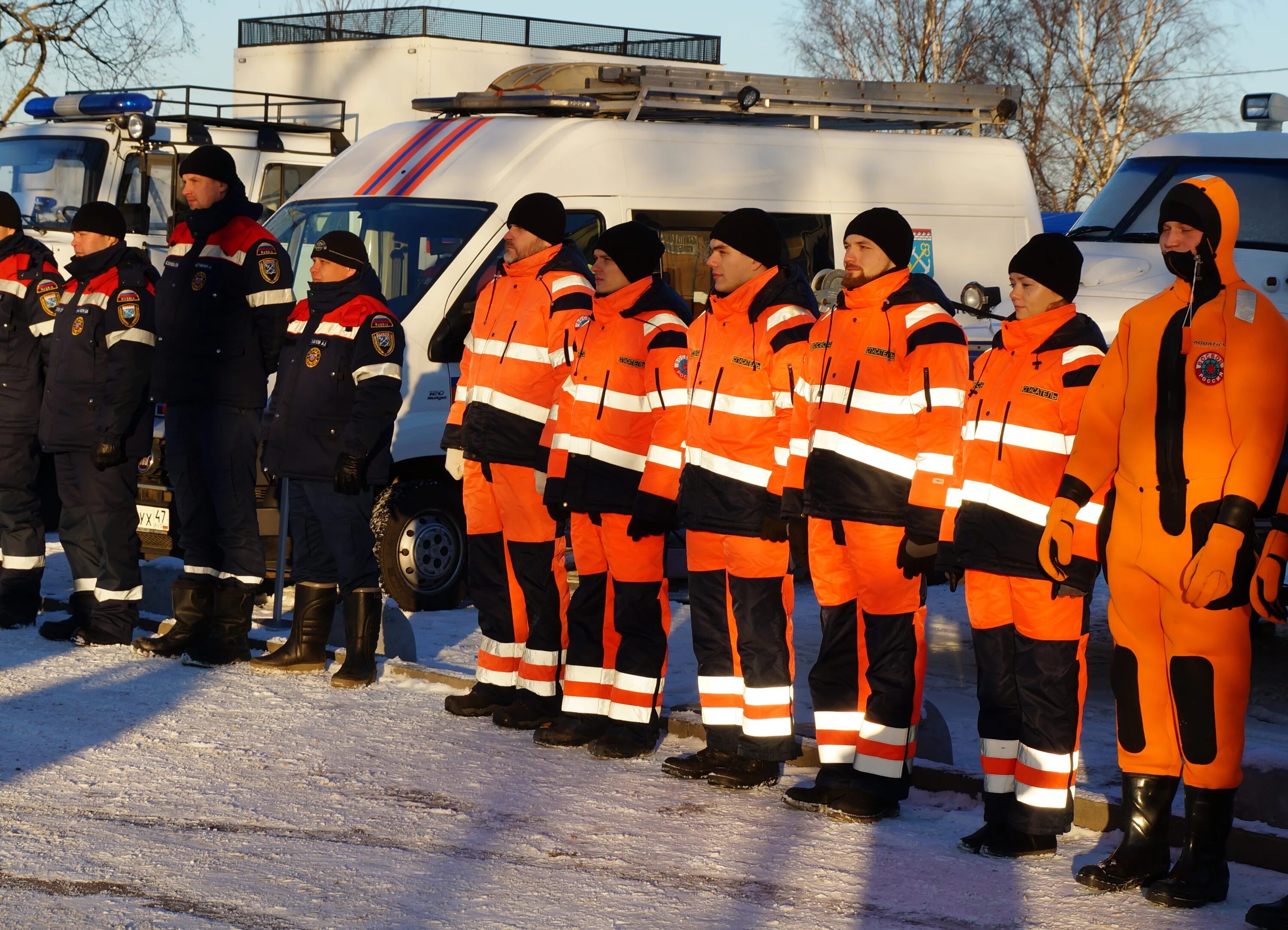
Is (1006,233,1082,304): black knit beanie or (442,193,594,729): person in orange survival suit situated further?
(442,193,594,729): person in orange survival suit

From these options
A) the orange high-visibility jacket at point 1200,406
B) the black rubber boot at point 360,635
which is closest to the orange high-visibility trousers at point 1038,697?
the orange high-visibility jacket at point 1200,406

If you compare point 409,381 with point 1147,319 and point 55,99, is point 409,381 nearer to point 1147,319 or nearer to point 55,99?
point 1147,319

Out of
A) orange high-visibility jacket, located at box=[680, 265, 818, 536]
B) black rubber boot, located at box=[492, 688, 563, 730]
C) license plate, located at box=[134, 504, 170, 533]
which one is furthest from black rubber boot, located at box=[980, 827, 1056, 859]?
license plate, located at box=[134, 504, 170, 533]

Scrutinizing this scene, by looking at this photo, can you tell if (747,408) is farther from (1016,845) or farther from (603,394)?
(1016,845)

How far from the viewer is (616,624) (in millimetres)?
6703

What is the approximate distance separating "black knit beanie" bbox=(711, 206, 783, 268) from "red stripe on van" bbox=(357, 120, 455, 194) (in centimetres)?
427

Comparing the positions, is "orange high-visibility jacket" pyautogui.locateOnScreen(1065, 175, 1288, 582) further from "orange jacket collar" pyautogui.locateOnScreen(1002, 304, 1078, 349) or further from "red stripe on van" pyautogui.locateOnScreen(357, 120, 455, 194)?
"red stripe on van" pyautogui.locateOnScreen(357, 120, 455, 194)

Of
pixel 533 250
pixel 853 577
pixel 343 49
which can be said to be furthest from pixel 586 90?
pixel 343 49

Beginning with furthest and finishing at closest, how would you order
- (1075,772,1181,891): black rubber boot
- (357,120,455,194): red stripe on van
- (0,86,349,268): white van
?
(0,86,349,268): white van, (357,120,455,194): red stripe on van, (1075,772,1181,891): black rubber boot

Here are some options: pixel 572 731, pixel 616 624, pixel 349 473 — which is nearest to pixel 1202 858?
pixel 616 624

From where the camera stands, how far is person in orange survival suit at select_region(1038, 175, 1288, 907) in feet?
16.0

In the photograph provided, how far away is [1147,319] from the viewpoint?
5.11m

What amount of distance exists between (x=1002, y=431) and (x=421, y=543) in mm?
4867

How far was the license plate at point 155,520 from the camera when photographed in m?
9.34
